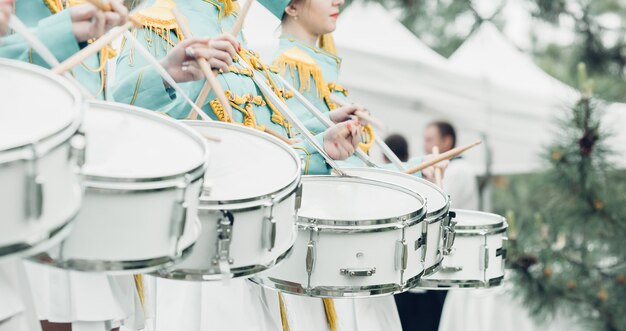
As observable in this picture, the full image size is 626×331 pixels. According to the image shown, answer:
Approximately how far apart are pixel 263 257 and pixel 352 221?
21.9 inches

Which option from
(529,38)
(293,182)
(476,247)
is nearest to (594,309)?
(476,247)

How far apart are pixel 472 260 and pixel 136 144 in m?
2.19

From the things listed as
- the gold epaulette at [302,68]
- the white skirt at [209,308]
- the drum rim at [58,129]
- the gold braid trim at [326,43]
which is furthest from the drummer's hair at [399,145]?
the drum rim at [58,129]

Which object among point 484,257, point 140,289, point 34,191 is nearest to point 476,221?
point 484,257

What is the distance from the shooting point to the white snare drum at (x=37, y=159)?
231cm

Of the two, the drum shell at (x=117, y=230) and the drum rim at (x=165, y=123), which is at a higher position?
the drum rim at (x=165, y=123)

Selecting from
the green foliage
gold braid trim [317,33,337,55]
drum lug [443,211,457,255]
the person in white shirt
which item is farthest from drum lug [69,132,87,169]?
the person in white shirt

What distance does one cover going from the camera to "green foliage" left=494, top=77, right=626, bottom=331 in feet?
23.7

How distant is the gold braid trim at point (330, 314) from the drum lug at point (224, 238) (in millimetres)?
1382

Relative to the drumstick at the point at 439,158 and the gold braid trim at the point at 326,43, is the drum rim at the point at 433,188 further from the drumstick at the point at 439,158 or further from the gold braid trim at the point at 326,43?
the gold braid trim at the point at 326,43

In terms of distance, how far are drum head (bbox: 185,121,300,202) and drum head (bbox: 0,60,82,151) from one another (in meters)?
0.58

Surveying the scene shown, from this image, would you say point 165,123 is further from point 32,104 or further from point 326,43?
point 326,43

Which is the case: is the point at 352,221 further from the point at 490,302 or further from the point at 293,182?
the point at 490,302

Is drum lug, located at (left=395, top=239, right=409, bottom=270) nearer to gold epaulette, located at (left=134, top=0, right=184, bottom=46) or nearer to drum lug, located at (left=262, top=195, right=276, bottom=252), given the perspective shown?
drum lug, located at (left=262, top=195, right=276, bottom=252)
